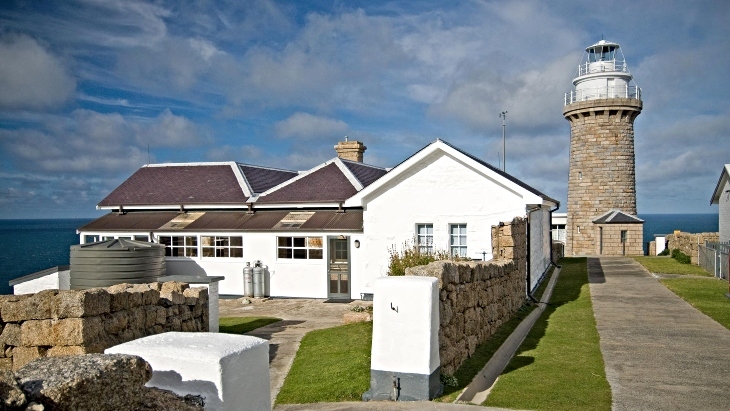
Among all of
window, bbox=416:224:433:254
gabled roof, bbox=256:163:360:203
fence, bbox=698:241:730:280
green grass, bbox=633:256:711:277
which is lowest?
green grass, bbox=633:256:711:277

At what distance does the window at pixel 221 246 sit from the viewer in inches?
834

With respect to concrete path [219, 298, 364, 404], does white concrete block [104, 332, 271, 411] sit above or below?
above

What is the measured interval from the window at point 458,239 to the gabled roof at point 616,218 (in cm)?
2229

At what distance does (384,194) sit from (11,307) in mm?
13445

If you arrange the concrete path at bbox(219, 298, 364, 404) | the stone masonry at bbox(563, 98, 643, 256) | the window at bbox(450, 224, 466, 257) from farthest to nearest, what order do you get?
the stone masonry at bbox(563, 98, 643, 256) < the window at bbox(450, 224, 466, 257) < the concrete path at bbox(219, 298, 364, 404)

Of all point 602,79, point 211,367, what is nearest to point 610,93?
point 602,79

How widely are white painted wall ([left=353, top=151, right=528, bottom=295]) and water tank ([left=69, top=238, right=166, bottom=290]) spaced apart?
21.8ft

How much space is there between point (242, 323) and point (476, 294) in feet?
22.2

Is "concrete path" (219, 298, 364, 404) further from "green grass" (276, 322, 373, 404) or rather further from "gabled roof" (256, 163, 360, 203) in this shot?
"gabled roof" (256, 163, 360, 203)

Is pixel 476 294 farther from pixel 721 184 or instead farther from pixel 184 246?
pixel 721 184

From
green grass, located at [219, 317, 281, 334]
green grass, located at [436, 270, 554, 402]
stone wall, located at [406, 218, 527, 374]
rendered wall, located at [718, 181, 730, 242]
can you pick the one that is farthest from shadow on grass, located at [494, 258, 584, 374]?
green grass, located at [219, 317, 281, 334]

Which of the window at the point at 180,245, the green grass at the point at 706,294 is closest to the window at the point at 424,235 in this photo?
the green grass at the point at 706,294

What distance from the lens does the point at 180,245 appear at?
21797mm

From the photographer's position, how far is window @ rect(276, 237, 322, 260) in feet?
66.2
